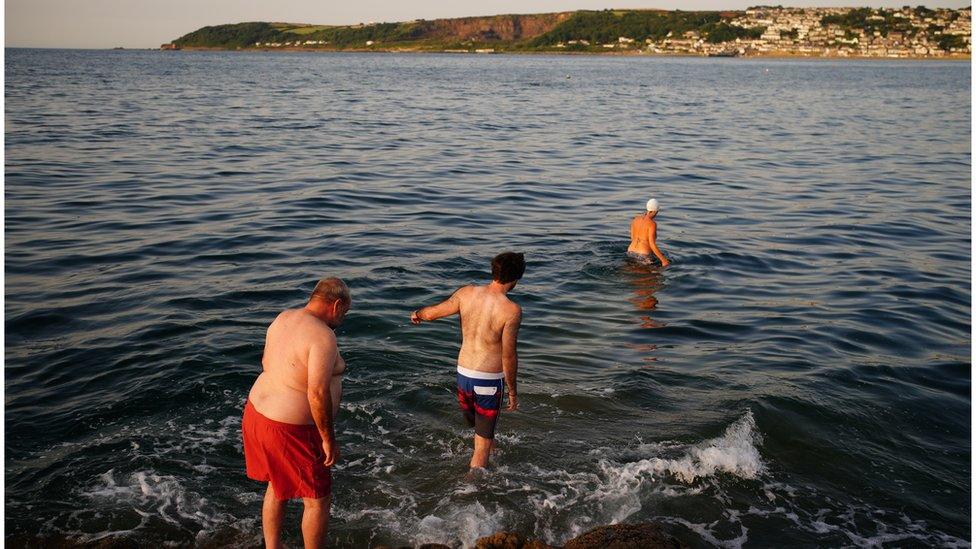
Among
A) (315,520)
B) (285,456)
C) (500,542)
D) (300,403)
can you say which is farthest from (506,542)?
(300,403)

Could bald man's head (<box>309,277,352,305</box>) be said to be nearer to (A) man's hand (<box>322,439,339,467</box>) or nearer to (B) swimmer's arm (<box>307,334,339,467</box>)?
(B) swimmer's arm (<box>307,334,339,467</box>)

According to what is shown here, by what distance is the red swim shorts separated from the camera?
5535mm

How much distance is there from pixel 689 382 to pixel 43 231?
13.4 meters

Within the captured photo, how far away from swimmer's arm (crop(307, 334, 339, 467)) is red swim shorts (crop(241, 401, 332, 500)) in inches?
8.7

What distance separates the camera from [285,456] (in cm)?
559

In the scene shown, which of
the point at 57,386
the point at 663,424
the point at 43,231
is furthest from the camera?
the point at 43,231

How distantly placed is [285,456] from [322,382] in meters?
0.68

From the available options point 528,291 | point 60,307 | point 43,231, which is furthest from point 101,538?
point 43,231

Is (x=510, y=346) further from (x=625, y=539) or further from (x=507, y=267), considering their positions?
(x=625, y=539)

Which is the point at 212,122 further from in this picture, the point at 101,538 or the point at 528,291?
the point at 101,538

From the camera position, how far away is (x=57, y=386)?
370 inches

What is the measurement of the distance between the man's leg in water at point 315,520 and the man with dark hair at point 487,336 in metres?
1.73

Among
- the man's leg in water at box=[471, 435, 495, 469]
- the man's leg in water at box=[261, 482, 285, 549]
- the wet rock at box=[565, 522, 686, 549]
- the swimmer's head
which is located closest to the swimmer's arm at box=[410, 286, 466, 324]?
the swimmer's head

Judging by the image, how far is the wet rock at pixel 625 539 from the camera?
5.88 m
